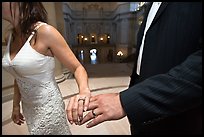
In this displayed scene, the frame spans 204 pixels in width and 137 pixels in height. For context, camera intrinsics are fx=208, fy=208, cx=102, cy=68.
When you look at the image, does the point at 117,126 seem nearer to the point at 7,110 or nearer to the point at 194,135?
the point at 7,110

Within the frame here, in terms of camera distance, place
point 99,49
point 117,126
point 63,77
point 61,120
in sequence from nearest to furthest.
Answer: point 61,120 → point 117,126 → point 63,77 → point 99,49

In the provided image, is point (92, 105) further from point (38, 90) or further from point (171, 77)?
point (38, 90)

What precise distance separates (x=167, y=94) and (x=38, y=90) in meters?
0.94

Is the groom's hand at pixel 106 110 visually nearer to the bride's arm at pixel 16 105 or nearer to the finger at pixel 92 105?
the finger at pixel 92 105

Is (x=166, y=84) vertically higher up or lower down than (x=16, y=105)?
higher up

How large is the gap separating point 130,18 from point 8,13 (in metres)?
11.9

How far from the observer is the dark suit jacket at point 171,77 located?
478 mm

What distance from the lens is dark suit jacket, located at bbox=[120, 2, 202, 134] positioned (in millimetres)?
478

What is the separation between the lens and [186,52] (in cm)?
62

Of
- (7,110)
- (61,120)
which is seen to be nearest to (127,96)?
(61,120)

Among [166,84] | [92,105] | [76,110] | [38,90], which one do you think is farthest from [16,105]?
[166,84]

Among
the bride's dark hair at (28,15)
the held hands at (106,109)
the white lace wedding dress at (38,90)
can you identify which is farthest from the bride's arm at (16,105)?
the held hands at (106,109)

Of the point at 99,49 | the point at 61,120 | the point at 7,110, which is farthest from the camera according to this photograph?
the point at 99,49

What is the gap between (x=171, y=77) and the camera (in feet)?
1.62
